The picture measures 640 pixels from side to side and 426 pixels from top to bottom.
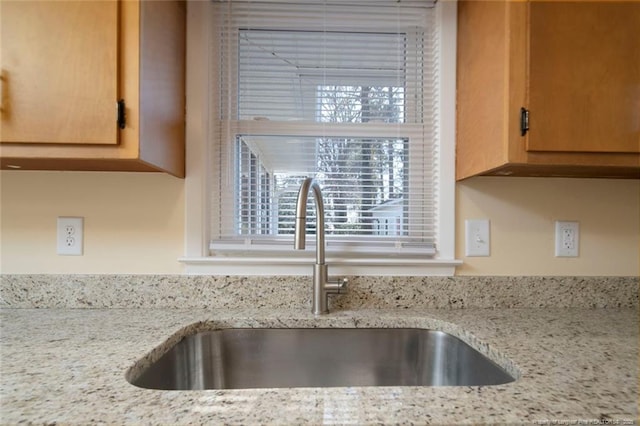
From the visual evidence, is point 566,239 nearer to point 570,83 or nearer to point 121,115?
point 570,83

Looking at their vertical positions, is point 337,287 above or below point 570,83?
below

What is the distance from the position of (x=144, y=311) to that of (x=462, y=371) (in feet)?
2.99

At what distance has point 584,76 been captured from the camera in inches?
30.1

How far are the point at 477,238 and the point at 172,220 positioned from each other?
99 cm

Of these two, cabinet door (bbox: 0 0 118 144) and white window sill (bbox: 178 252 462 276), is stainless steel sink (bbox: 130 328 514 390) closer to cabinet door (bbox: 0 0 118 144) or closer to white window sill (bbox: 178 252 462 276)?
white window sill (bbox: 178 252 462 276)

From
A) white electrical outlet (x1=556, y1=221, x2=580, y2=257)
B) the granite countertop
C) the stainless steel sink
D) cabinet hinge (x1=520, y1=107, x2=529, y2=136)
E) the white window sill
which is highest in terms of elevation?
cabinet hinge (x1=520, y1=107, x2=529, y2=136)

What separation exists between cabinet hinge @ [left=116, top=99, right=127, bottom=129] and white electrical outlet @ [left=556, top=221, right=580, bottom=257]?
1.30m

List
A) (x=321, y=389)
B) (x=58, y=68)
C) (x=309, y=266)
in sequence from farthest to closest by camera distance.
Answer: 1. (x=309, y=266)
2. (x=58, y=68)
3. (x=321, y=389)

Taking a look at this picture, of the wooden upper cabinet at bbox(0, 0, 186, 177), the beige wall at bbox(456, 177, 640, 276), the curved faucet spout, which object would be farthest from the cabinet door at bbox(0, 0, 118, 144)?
the beige wall at bbox(456, 177, 640, 276)

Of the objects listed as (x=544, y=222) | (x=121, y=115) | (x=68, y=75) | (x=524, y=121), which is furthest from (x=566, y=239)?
(x=68, y=75)

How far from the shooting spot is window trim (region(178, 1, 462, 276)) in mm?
1017

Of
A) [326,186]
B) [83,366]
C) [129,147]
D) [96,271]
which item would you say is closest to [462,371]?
[326,186]

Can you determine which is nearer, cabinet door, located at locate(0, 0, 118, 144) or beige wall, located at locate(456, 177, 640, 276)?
cabinet door, located at locate(0, 0, 118, 144)

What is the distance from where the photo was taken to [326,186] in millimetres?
1086
